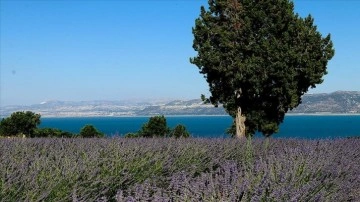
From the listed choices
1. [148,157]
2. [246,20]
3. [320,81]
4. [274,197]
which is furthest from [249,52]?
[274,197]

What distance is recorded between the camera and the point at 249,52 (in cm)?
2020

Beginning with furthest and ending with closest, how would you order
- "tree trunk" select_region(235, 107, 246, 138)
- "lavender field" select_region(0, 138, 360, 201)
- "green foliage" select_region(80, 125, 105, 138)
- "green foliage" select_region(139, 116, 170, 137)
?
"green foliage" select_region(139, 116, 170, 137), "tree trunk" select_region(235, 107, 246, 138), "green foliage" select_region(80, 125, 105, 138), "lavender field" select_region(0, 138, 360, 201)

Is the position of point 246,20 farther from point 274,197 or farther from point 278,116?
point 274,197

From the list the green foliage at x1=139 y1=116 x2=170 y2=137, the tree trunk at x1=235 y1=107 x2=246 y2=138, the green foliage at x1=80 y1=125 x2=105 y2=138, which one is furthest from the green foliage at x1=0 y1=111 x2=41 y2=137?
the tree trunk at x1=235 y1=107 x2=246 y2=138

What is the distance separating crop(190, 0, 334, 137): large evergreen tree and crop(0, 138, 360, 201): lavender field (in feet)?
32.0

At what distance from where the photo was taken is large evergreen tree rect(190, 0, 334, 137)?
1942 centimetres

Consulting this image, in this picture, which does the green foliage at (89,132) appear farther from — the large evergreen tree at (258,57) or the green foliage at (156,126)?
the large evergreen tree at (258,57)

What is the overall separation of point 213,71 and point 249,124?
293cm

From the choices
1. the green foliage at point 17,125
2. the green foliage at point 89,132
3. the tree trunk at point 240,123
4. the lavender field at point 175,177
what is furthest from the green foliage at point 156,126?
the lavender field at point 175,177

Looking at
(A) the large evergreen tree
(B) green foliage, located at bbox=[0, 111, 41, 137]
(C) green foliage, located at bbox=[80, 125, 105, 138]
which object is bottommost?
(C) green foliage, located at bbox=[80, 125, 105, 138]

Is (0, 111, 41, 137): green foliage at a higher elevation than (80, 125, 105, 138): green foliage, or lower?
higher

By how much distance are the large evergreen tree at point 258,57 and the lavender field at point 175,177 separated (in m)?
9.76

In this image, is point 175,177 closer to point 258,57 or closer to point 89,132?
point 258,57

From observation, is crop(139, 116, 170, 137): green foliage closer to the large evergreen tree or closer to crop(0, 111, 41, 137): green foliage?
the large evergreen tree
